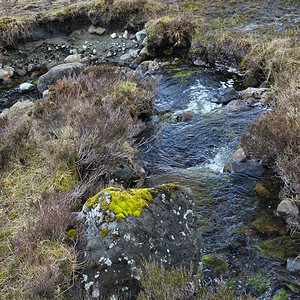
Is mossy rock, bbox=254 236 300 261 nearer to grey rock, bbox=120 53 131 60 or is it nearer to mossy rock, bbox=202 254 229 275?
mossy rock, bbox=202 254 229 275

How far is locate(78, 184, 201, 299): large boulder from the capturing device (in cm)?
295

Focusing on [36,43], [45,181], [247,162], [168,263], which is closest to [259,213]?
[247,162]

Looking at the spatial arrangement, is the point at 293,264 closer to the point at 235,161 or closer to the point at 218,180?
the point at 218,180

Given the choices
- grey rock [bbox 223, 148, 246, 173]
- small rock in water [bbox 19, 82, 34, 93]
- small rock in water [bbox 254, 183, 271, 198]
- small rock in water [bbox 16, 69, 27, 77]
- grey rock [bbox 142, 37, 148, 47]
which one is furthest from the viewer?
grey rock [bbox 142, 37, 148, 47]

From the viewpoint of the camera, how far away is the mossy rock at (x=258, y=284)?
3.35 metres

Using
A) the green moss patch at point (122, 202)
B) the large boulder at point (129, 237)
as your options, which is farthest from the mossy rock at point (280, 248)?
the green moss patch at point (122, 202)

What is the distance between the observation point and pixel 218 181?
5.41 meters

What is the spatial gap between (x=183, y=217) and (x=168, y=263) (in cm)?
63

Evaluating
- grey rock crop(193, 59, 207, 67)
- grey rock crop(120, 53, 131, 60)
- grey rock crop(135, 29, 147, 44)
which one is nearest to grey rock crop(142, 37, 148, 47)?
grey rock crop(135, 29, 147, 44)

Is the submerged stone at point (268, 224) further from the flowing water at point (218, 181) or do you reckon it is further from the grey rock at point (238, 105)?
the grey rock at point (238, 105)

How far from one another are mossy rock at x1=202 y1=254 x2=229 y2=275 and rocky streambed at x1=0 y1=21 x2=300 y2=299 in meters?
0.01

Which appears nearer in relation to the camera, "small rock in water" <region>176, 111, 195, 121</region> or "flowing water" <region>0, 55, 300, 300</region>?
"flowing water" <region>0, 55, 300, 300</region>

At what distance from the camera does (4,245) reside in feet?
10.8

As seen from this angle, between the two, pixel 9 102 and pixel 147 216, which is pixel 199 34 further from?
pixel 147 216
